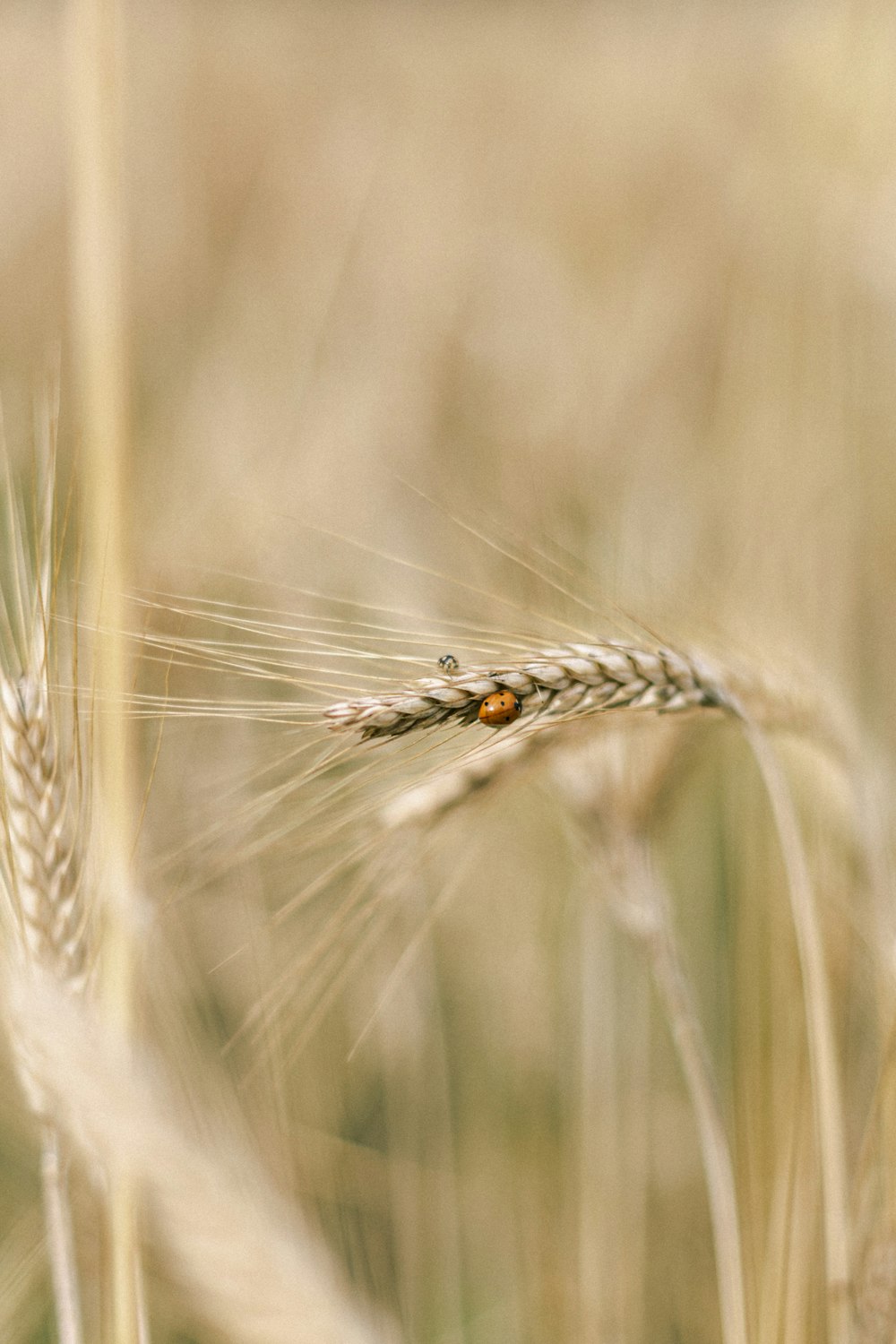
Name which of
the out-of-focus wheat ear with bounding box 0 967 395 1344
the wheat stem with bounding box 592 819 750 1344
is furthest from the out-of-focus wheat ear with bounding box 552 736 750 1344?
the out-of-focus wheat ear with bounding box 0 967 395 1344

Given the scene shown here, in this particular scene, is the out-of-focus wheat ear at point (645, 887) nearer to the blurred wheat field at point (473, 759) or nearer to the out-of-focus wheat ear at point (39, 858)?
the blurred wheat field at point (473, 759)

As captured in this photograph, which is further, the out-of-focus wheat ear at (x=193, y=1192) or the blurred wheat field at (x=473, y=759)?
the blurred wheat field at (x=473, y=759)

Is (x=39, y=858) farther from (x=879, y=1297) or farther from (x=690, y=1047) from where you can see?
(x=879, y=1297)

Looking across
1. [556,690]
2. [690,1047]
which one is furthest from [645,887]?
[556,690]

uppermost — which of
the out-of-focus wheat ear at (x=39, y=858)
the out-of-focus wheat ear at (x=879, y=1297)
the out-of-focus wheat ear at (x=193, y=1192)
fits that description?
the out-of-focus wheat ear at (x=39, y=858)

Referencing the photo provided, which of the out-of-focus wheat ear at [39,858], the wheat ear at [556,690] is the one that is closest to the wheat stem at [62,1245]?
the out-of-focus wheat ear at [39,858]

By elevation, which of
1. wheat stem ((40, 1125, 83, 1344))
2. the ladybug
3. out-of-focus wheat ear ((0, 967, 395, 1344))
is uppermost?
the ladybug

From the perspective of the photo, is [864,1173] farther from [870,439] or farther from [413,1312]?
[870,439]

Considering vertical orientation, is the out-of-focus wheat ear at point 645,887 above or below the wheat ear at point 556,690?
below

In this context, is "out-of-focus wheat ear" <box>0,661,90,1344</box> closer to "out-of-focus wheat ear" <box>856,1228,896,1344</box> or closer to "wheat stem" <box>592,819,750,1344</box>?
"wheat stem" <box>592,819,750,1344</box>
